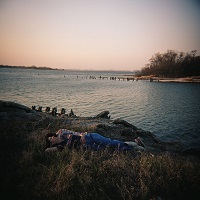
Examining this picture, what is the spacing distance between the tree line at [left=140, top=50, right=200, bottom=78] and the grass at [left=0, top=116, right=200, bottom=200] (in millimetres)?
88608

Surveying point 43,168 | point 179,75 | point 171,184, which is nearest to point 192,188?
point 171,184

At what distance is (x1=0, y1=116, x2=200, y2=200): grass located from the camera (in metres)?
2.88

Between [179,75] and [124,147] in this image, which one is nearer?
[124,147]

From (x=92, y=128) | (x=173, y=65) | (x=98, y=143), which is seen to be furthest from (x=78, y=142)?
(x=173, y=65)

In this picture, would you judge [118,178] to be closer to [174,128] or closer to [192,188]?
[192,188]

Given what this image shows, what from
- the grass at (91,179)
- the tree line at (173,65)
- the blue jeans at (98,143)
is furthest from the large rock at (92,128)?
the tree line at (173,65)

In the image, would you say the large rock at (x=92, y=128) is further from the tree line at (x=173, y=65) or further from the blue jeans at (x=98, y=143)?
the tree line at (x=173, y=65)

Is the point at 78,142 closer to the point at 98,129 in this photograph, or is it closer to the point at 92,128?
the point at 92,128

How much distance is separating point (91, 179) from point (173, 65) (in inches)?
3816

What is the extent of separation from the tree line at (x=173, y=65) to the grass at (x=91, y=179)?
3489 inches

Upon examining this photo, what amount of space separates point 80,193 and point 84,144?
77.6 inches

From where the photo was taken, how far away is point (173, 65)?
86.8 meters

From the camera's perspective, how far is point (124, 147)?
5230 mm

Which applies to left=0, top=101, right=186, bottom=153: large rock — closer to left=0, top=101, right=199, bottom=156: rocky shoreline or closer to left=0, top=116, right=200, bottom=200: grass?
left=0, top=101, right=199, bottom=156: rocky shoreline
